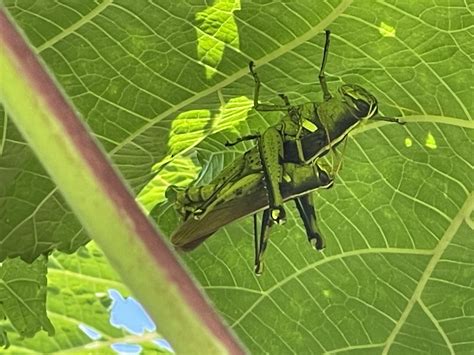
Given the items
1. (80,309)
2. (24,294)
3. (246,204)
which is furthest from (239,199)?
(80,309)

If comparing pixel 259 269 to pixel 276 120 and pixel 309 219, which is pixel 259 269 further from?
pixel 276 120

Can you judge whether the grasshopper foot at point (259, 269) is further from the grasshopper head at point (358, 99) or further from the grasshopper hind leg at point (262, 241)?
the grasshopper head at point (358, 99)

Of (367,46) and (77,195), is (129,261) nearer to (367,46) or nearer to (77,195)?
(77,195)

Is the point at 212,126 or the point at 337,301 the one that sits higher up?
the point at 212,126

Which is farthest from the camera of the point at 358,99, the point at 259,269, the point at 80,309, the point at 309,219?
the point at 80,309

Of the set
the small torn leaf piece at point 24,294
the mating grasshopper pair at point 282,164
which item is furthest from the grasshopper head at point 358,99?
the small torn leaf piece at point 24,294

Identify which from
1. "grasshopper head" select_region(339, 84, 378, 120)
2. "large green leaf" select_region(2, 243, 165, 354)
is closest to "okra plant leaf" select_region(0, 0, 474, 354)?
"grasshopper head" select_region(339, 84, 378, 120)

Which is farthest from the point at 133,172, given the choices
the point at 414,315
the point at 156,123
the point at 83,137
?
the point at 414,315
